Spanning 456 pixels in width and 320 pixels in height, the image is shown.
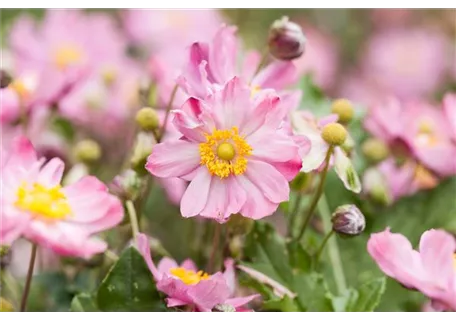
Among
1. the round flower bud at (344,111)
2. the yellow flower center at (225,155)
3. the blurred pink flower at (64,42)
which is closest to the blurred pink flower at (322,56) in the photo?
the blurred pink flower at (64,42)

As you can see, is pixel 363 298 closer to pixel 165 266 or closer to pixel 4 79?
pixel 165 266

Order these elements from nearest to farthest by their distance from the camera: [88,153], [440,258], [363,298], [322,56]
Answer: [440,258]
[363,298]
[88,153]
[322,56]

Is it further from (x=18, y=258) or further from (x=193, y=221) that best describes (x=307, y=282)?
(x=18, y=258)

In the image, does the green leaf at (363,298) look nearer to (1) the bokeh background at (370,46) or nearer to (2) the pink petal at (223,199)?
(2) the pink petal at (223,199)

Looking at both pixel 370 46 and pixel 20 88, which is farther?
pixel 370 46

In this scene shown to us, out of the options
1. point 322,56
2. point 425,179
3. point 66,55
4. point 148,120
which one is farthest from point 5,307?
point 322,56

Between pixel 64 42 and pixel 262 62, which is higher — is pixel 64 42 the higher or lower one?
the lower one
